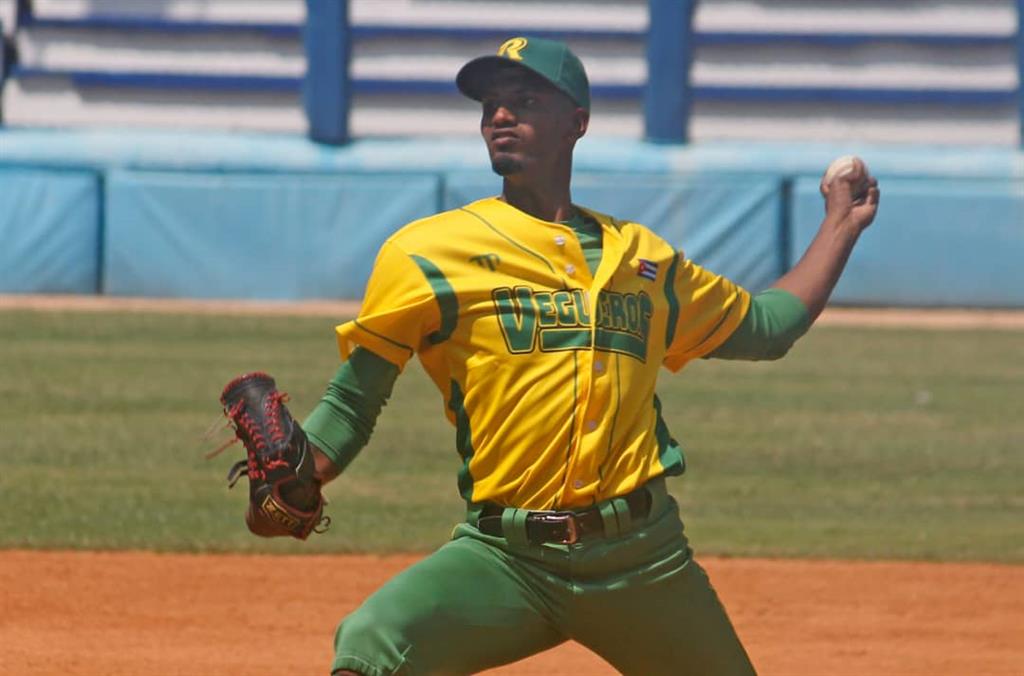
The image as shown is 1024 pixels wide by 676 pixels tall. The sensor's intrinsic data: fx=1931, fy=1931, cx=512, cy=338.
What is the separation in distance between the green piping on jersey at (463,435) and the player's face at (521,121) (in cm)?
53

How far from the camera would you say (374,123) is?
22.9m

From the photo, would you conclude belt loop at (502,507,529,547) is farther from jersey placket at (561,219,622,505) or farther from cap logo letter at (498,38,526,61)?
cap logo letter at (498,38,526,61)

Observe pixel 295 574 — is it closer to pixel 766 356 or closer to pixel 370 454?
pixel 370 454

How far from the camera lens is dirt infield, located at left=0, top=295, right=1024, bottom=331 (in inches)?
741

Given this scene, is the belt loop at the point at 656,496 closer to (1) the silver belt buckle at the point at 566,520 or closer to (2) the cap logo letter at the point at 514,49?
(1) the silver belt buckle at the point at 566,520

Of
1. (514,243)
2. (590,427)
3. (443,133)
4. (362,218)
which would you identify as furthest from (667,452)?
(443,133)

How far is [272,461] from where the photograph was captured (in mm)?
4129

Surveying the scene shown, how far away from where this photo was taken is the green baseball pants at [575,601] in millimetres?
4164

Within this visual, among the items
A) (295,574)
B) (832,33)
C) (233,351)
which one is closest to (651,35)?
(832,33)

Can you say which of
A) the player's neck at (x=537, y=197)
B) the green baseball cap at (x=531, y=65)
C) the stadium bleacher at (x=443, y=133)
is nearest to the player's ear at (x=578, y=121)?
the green baseball cap at (x=531, y=65)

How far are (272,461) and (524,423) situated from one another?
0.57 metres

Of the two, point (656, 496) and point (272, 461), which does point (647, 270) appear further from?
point (272, 461)

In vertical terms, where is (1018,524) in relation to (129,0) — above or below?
below

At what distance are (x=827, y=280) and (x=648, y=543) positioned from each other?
929 mm
